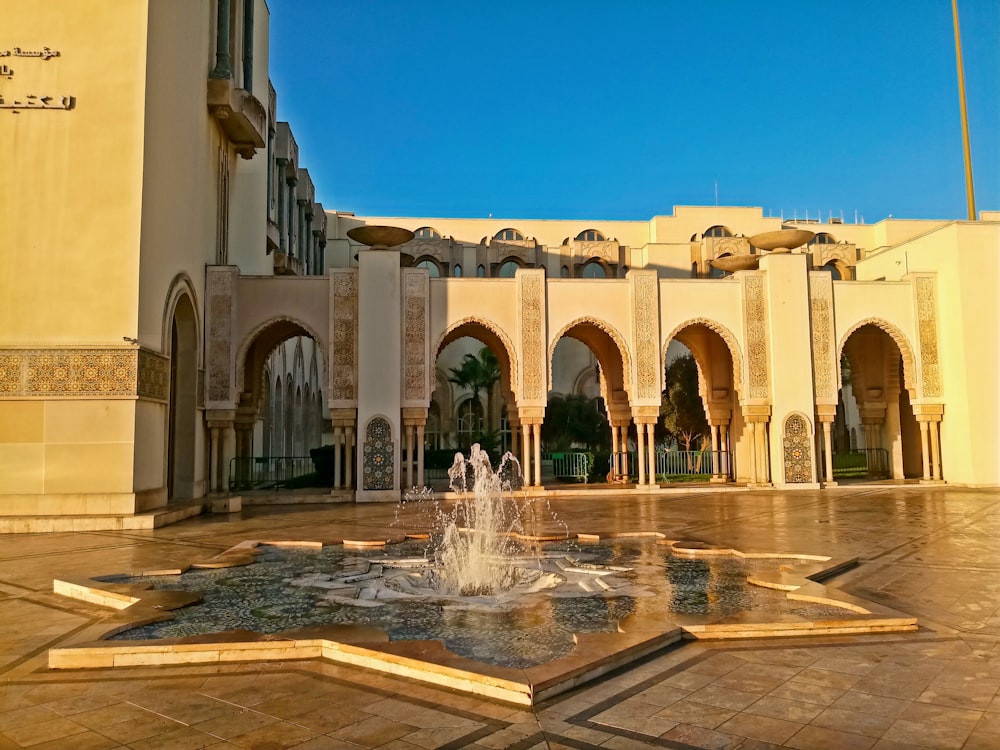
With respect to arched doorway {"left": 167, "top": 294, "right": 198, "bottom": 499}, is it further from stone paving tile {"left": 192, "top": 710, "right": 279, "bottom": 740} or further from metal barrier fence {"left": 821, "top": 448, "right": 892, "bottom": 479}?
metal barrier fence {"left": 821, "top": 448, "right": 892, "bottom": 479}

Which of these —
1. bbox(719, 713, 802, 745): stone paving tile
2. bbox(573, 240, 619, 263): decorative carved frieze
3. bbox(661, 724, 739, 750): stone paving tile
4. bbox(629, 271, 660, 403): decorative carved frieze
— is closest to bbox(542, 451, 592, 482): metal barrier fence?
bbox(629, 271, 660, 403): decorative carved frieze

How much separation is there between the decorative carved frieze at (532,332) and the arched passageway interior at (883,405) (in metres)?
7.84

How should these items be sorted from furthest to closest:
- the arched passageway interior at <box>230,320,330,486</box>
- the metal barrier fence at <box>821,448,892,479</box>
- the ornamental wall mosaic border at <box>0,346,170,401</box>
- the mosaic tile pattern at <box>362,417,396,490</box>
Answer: the metal barrier fence at <box>821,448,892,479</box>
the arched passageway interior at <box>230,320,330,486</box>
the mosaic tile pattern at <box>362,417,396,490</box>
the ornamental wall mosaic border at <box>0,346,170,401</box>

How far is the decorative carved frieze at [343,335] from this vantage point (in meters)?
13.7

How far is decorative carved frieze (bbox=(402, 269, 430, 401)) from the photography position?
1389 centimetres

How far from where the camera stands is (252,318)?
1367 centimetres

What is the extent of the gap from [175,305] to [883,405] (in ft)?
51.1

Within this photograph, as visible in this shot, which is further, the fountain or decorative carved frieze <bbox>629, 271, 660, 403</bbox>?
decorative carved frieze <bbox>629, 271, 660, 403</bbox>

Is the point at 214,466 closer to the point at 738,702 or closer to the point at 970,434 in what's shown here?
the point at 738,702

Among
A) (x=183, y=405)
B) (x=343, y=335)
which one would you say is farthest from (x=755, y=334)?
(x=183, y=405)

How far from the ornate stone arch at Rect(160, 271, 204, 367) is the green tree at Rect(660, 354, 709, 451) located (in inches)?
621

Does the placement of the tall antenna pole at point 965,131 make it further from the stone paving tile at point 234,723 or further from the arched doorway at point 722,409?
the stone paving tile at point 234,723

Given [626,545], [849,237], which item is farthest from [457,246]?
[626,545]

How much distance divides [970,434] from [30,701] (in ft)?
54.5
